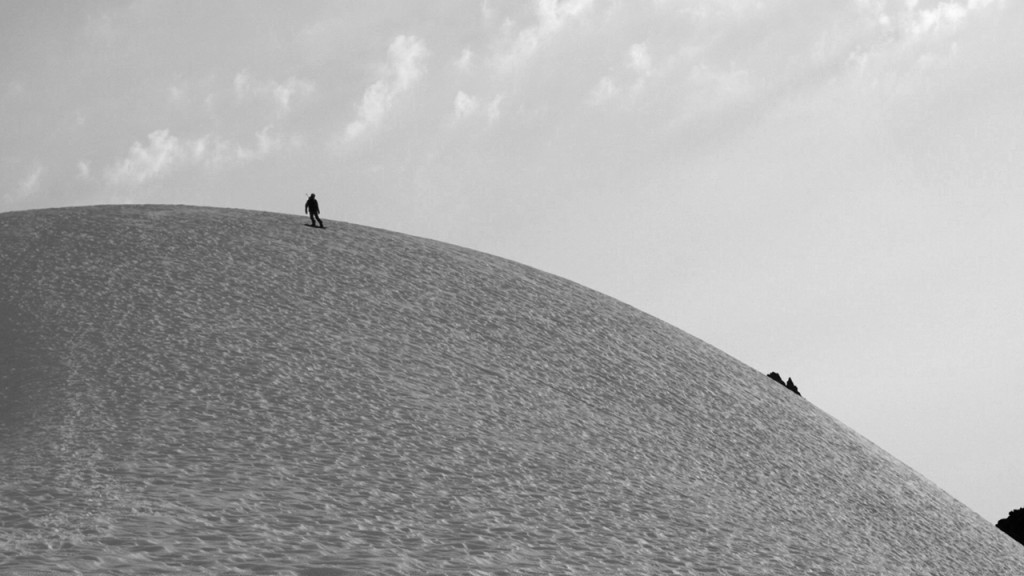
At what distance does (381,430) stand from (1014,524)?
35.4 m

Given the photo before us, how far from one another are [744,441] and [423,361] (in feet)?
22.7

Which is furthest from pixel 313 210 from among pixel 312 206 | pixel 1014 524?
pixel 1014 524

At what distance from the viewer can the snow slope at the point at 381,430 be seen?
12.1 meters

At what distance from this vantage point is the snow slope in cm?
1209

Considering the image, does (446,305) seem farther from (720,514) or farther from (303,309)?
(720,514)

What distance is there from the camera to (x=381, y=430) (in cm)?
1600

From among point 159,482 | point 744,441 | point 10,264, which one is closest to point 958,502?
point 744,441

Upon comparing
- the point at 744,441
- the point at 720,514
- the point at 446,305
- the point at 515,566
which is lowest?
the point at 515,566

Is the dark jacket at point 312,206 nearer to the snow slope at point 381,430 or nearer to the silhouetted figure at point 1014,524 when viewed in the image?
the snow slope at point 381,430

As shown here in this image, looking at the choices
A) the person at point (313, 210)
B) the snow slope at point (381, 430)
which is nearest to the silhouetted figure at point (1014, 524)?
the snow slope at point (381, 430)

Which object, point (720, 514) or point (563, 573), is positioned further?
point (720, 514)

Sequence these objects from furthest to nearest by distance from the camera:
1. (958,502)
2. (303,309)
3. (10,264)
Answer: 1. (958,502)
2. (10,264)
3. (303,309)

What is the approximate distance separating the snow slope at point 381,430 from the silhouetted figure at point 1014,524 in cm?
1905

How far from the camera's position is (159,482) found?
41.9ft
